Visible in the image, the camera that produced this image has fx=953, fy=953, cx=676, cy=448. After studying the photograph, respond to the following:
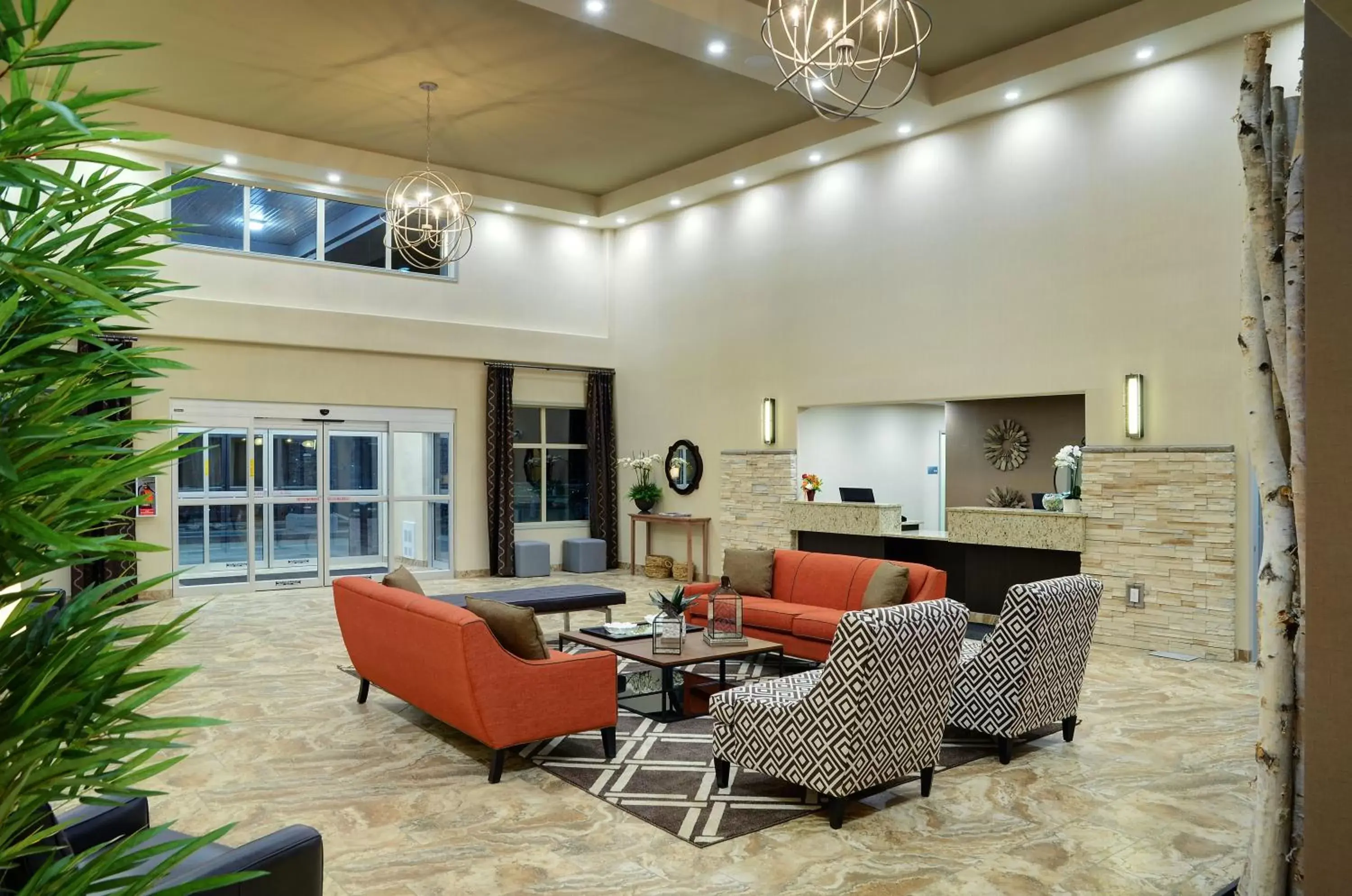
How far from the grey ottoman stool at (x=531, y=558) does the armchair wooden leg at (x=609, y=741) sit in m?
7.13

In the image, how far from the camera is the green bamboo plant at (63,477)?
804 mm

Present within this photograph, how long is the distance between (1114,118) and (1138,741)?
522 cm

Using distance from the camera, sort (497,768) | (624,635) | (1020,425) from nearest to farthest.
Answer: (497,768) < (624,635) < (1020,425)

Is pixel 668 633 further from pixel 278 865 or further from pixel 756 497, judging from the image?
pixel 756 497

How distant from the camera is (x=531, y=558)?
39.1 feet

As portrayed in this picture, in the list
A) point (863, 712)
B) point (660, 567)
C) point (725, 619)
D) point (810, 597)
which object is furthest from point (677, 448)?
point (863, 712)

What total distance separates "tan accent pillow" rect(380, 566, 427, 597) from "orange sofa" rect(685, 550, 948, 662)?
2.20 meters

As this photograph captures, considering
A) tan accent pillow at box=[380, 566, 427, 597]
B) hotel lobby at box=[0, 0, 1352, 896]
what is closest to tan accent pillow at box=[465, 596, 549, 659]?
hotel lobby at box=[0, 0, 1352, 896]

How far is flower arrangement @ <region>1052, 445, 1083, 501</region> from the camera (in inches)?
320

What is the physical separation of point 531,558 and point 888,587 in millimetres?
6455

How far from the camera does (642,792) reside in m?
4.37

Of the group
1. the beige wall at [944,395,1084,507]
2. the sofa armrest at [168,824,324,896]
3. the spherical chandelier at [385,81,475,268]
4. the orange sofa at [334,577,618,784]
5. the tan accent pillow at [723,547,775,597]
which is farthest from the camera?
the beige wall at [944,395,1084,507]

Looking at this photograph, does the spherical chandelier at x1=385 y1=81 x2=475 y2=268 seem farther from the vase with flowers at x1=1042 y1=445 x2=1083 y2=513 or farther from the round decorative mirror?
the vase with flowers at x1=1042 y1=445 x2=1083 y2=513

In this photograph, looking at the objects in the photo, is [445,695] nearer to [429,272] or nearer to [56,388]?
[56,388]
